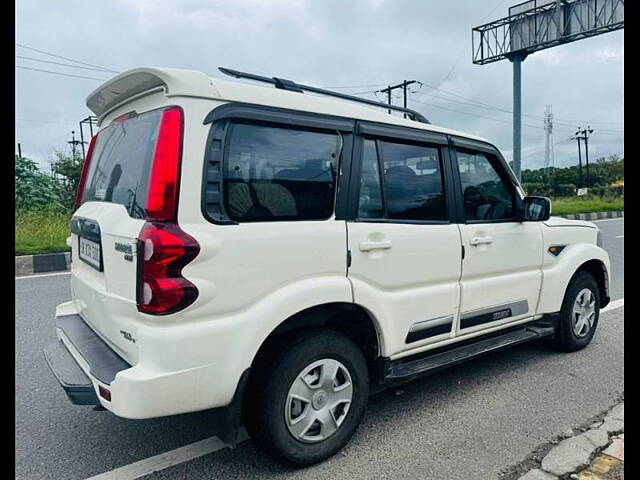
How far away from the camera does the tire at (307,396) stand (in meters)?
2.28

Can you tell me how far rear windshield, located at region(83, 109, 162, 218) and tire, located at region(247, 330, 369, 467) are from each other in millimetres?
1003

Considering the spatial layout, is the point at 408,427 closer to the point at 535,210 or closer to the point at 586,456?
the point at 586,456

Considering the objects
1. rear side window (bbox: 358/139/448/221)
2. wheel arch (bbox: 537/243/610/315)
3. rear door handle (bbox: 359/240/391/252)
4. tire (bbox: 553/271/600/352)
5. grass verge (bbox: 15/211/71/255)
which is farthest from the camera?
grass verge (bbox: 15/211/71/255)

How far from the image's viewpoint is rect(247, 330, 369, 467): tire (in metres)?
2.28

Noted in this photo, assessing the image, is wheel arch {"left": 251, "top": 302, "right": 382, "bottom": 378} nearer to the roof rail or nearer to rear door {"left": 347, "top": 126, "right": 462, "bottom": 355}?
rear door {"left": 347, "top": 126, "right": 462, "bottom": 355}

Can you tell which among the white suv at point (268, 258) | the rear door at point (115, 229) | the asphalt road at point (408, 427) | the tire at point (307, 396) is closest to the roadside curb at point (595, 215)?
the asphalt road at point (408, 427)

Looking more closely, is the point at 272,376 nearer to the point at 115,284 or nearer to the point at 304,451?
the point at 304,451

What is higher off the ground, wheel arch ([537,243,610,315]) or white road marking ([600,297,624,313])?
wheel arch ([537,243,610,315])

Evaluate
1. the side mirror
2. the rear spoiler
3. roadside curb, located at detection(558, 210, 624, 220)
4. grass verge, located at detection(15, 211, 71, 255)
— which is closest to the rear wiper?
the rear spoiler

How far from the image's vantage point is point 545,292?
12.3 feet

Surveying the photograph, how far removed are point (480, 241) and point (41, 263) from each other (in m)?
7.90

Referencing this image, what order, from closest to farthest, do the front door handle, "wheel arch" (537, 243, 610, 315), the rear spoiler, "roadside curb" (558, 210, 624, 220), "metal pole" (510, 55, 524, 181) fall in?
the rear spoiler < the front door handle < "wheel arch" (537, 243, 610, 315) < "roadside curb" (558, 210, 624, 220) < "metal pole" (510, 55, 524, 181)

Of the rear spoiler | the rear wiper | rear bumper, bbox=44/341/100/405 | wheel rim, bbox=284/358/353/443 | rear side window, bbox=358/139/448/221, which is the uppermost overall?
the rear spoiler

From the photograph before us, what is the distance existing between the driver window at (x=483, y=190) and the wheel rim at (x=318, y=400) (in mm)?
1492
